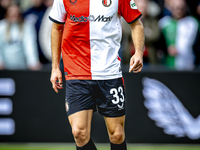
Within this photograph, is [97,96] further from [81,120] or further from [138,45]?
[138,45]

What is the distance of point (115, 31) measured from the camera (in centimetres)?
379

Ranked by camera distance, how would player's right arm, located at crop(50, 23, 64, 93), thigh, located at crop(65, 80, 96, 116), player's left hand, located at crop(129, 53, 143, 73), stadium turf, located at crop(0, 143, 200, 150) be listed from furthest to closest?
stadium turf, located at crop(0, 143, 200, 150)
player's right arm, located at crop(50, 23, 64, 93)
thigh, located at crop(65, 80, 96, 116)
player's left hand, located at crop(129, 53, 143, 73)

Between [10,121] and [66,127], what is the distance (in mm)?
971

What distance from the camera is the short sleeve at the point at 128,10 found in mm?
3755

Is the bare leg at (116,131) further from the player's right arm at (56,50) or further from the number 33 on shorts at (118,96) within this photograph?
the player's right arm at (56,50)

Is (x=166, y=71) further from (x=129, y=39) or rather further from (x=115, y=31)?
(x=115, y=31)

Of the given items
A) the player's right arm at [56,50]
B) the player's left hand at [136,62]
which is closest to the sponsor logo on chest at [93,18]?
the player's right arm at [56,50]

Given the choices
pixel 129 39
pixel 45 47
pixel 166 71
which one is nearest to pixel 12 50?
pixel 45 47

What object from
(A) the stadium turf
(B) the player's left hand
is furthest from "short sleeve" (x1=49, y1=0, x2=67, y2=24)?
(A) the stadium turf

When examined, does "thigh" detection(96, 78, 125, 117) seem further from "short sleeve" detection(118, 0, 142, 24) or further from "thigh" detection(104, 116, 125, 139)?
"short sleeve" detection(118, 0, 142, 24)

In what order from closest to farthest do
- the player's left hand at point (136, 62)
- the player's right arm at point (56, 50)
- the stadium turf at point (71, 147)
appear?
the player's left hand at point (136, 62) → the player's right arm at point (56, 50) → the stadium turf at point (71, 147)

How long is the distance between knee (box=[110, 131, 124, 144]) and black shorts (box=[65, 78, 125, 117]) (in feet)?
0.63

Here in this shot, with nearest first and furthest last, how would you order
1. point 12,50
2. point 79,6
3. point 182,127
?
point 79,6, point 182,127, point 12,50

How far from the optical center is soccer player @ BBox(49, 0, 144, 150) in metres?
3.70
